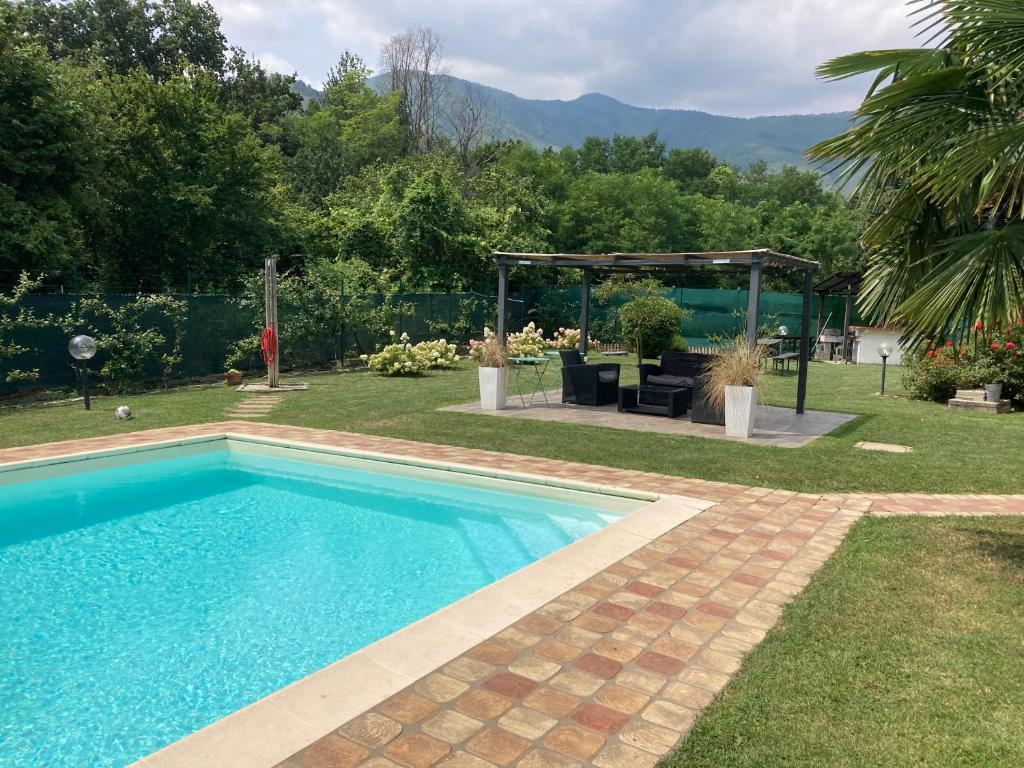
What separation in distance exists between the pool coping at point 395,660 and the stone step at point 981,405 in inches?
323

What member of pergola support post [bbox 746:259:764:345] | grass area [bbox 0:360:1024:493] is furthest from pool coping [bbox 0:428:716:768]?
pergola support post [bbox 746:259:764:345]

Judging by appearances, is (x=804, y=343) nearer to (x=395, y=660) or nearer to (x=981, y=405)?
(x=981, y=405)

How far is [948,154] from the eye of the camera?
3.81 m

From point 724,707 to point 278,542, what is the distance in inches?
169

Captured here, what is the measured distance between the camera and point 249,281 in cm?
1529

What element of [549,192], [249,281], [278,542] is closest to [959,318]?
[278,542]

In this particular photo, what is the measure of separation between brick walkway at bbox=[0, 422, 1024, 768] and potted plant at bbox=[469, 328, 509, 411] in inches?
213

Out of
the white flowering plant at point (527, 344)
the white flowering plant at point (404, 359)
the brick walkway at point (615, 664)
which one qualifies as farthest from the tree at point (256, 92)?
the brick walkway at point (615, 664)

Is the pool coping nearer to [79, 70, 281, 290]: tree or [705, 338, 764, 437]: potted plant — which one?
[705, 338, 764, 437]: potted plant

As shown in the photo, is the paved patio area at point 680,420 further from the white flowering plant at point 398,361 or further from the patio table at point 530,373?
the white flowering plant at point 398,361

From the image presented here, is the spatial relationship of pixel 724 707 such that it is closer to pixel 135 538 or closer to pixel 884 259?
pixel 884 259

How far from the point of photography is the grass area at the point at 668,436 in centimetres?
688

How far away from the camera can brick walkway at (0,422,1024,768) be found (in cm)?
251

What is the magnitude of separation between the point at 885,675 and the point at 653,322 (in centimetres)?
1654
